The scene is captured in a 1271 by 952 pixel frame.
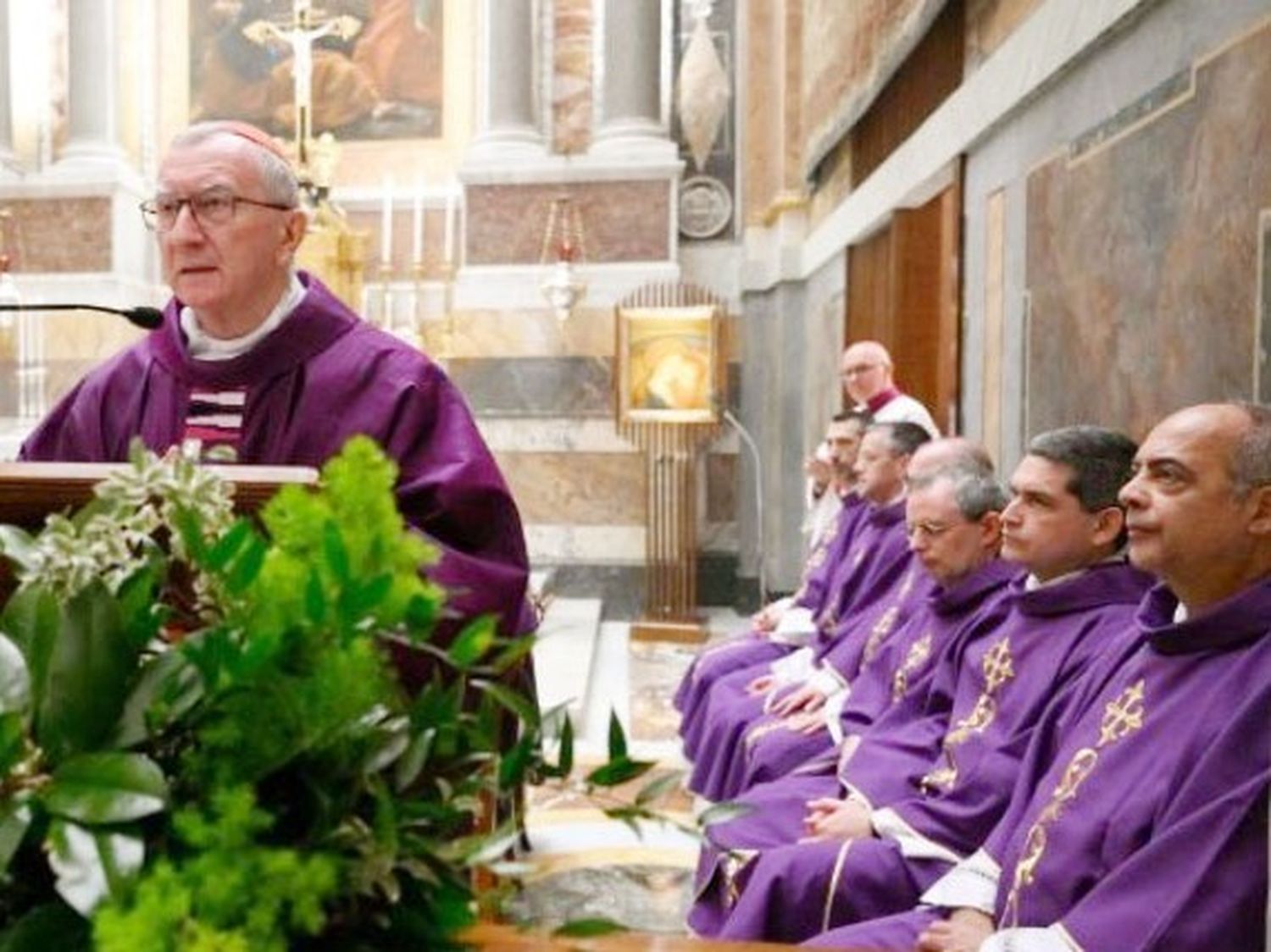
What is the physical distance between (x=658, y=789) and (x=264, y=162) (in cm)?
162

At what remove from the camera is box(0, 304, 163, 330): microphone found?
67.5 inches

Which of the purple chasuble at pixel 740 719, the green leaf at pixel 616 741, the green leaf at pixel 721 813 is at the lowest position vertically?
the purple chasuble at pixel 740 719

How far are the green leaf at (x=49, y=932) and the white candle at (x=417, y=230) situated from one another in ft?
30.7

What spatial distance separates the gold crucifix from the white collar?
6.63 meters

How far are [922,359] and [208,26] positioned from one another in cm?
729

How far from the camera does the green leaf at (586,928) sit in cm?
77

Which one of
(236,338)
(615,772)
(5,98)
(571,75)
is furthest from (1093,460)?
(5,98)

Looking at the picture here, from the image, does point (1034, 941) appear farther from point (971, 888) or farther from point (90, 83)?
point (90, 83)

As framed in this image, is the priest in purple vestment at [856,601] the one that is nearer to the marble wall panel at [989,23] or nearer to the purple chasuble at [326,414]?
the marble wall panel at [989,23]

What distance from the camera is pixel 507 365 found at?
10.1 metres

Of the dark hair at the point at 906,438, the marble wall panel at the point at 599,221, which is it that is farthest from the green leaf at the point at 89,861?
the marble wall panel at the point at 599,221

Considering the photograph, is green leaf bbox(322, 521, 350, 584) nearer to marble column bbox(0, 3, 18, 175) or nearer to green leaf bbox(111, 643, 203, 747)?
green leaf bbox(111, 643, 203, 747)

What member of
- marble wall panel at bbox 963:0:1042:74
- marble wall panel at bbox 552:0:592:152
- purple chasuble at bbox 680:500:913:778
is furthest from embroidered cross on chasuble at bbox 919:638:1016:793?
marble wall panel at bbox 552:0:592:152

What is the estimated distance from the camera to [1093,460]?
3092 millimetres
